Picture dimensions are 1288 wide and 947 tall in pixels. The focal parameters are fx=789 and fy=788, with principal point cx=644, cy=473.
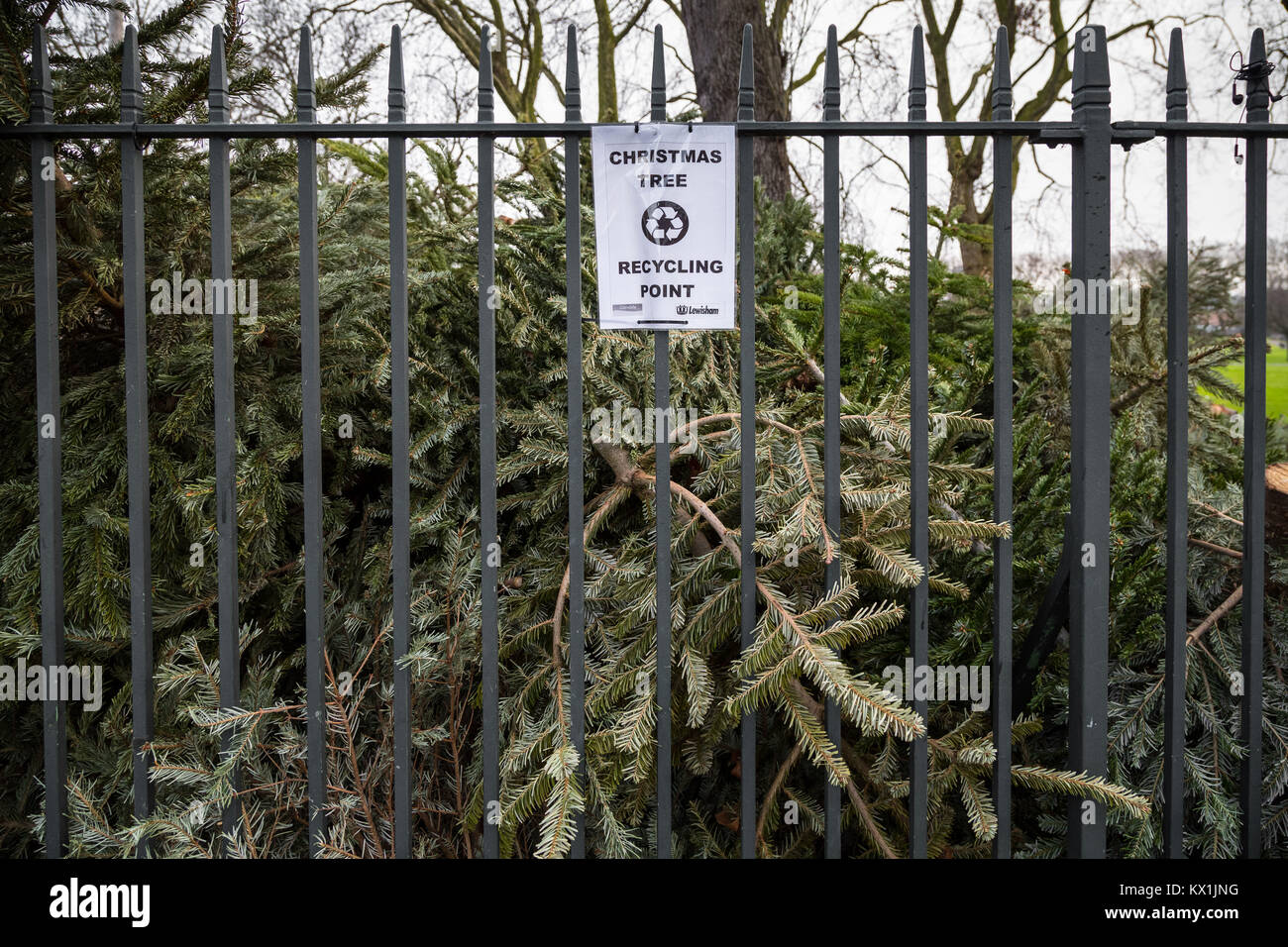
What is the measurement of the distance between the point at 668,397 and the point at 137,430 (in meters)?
1.31

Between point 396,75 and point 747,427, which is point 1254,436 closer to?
point 747,427

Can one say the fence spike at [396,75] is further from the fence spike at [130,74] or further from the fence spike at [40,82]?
the fence spike at [40,82]

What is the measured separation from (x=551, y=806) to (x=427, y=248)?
2.29 metres

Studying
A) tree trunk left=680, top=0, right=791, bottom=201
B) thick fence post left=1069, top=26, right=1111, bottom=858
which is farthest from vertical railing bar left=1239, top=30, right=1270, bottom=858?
tree trunk left=680, top=0, right=791, bottom=201

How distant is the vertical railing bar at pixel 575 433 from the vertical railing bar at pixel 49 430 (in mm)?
1241

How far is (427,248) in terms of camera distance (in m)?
3.22

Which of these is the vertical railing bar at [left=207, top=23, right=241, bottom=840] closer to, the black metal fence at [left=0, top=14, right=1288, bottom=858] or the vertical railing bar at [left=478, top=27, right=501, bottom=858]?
the black metal fence at [left=0, top=14, right=1288, bottom=858]

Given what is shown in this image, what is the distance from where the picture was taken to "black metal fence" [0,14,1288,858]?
1.89m

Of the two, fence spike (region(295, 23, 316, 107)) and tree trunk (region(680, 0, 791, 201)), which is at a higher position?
tree trunk (region(680, 0, 791, 201))

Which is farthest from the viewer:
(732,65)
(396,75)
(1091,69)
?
(732,65)

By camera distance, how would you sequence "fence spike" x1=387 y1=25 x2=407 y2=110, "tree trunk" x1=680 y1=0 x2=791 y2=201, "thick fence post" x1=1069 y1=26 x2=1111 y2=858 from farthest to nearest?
"tree trunk" x1=680 y1=0 x2=791 y2=201 → "thick fence post" x1=1069 y1=26 x2=1111 y2=858 → "fence spike" x1=387 y1=25 x2=407 y2=110

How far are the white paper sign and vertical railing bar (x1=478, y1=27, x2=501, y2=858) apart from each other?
0.26 metres

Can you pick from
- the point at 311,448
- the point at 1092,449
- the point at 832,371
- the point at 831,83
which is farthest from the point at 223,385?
the point at 1092,449

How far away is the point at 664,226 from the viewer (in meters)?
1.90
